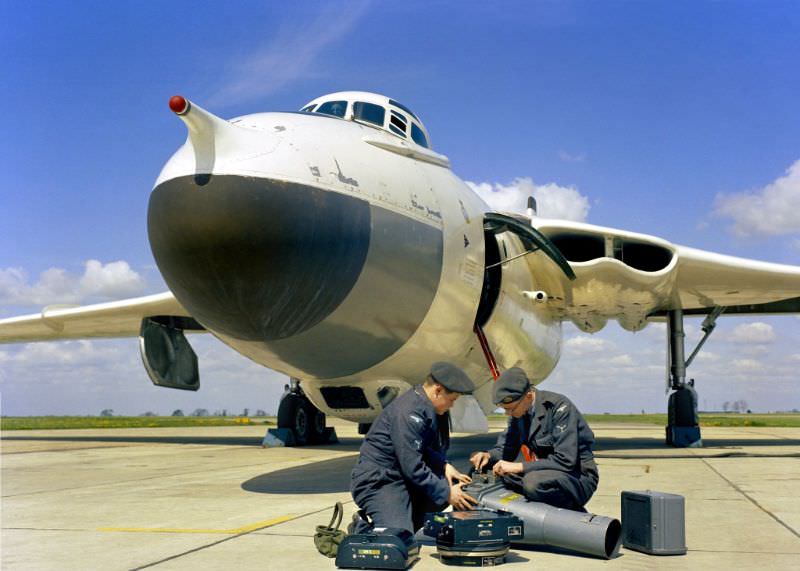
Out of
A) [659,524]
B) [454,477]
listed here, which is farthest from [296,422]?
[659,524]

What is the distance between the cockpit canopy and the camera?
8734 mm

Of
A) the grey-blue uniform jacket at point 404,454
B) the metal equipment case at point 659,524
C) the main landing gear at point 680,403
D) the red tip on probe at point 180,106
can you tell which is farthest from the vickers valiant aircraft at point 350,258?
the main landing gear at point 680,403

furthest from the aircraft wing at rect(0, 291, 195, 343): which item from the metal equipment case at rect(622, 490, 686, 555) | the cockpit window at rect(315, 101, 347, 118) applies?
the metal equipment case at rect(622, 490, 686, 555)

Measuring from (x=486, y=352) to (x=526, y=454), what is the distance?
427 cm

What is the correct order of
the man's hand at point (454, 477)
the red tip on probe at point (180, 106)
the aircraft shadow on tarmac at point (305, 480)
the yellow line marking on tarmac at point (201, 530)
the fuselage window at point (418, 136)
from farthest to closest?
the fuselage window at point (418, 136) < the aircraft shadow on tarmac at point (305, 480) < the red tip on probe at point (180, 106) < the yellow line marking on tarmac at point (201, 530) < the man's hand at point (454, 477)

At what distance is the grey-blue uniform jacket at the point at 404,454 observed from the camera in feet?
15.3

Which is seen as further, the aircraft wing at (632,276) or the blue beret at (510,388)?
the aircraft wing at (632,276)

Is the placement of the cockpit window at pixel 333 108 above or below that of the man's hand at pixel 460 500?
above

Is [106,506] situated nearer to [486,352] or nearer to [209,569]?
[209,569]

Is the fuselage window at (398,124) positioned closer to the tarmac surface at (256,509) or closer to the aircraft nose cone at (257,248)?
the aircraft nose cone at (257,248)

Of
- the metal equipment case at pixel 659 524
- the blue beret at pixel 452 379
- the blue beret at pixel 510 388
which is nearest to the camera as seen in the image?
the metal equipment case at pixel 659 524

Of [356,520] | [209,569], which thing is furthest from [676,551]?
[209,569]

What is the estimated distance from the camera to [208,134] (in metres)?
6.33

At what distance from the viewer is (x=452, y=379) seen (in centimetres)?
477
